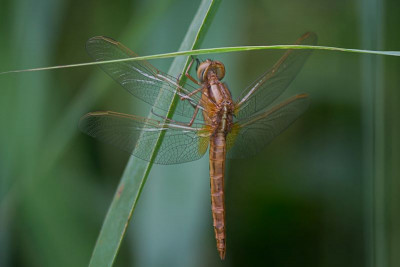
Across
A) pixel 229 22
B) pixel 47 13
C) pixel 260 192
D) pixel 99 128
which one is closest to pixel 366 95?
pixel 229 22

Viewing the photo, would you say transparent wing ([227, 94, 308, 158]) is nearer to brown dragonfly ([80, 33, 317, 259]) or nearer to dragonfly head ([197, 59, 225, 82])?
brown dragonfly ([80, 33, 317, 259])

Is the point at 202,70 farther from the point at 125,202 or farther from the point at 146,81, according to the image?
the point at 125,202

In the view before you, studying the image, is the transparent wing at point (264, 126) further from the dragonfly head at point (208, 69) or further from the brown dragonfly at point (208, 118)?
the dragonfly head at point (208, 69)

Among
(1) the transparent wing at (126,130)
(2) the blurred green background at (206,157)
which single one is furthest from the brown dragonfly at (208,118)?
(2) the blurred green background at (206,157)

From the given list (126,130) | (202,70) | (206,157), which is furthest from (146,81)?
(206,157)

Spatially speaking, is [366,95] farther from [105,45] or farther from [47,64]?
[47,64]
